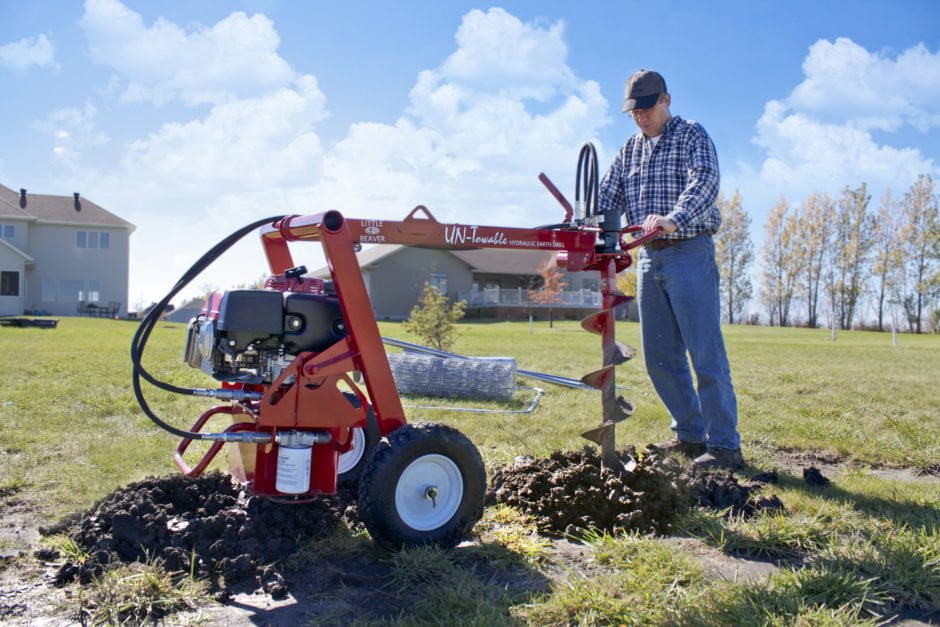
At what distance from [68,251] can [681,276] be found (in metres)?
43.7

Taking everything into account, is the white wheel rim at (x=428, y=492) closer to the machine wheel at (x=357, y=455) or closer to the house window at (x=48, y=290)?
the machine wheel at (x=357, y=455)

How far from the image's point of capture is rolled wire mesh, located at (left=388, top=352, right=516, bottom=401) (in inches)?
303

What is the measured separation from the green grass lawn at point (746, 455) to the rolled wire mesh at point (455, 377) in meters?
0.31

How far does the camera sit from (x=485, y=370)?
304 inches

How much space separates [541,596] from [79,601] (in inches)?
64.7

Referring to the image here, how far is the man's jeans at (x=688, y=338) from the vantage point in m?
4.66

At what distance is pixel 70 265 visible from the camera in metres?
41.5

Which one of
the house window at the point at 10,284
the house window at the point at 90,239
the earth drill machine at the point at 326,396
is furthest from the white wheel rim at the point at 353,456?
the house window at the point at 90,239

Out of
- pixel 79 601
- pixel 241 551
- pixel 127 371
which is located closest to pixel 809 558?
pixel 241 551

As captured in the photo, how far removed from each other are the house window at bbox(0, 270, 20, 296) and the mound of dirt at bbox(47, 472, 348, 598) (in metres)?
40.7

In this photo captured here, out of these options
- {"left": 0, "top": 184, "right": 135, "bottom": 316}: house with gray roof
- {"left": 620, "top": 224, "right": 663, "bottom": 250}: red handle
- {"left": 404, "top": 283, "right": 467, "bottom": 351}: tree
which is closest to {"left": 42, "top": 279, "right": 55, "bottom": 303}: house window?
{"left": 0, "top": 184, "right": 135, "bottom": 316}: house with gray roof

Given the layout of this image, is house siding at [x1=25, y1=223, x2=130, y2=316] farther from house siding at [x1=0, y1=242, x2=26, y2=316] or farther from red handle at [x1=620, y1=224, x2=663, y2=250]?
red handle at [x1=620, y1=224, x2=663, y2=250]

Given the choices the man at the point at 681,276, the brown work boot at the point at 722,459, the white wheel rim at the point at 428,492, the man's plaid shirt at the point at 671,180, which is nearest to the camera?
the white wheel rim at the point at 428,492

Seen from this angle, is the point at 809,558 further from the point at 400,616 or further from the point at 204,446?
the point at 204,446
